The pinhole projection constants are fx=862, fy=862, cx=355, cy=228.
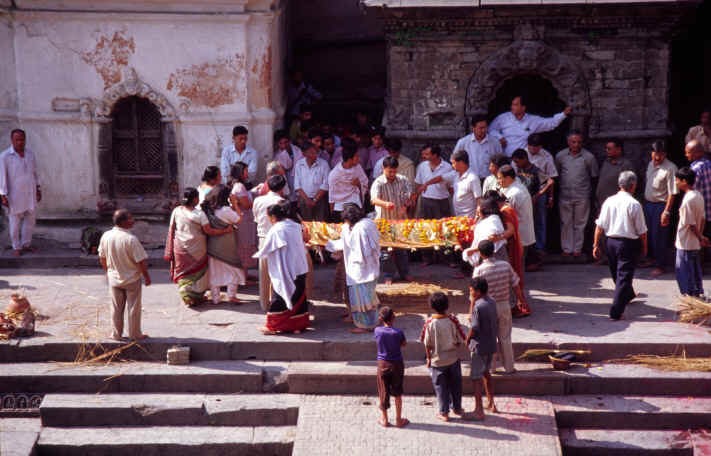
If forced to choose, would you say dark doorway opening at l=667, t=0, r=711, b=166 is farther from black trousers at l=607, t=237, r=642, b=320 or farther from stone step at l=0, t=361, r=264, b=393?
stone step at l=0, t=361, r=264, b=393

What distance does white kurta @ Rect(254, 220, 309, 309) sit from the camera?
9.40m

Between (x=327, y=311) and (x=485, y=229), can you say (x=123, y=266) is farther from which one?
(x=485, y=229)

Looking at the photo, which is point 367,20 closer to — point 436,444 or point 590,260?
point 590,260

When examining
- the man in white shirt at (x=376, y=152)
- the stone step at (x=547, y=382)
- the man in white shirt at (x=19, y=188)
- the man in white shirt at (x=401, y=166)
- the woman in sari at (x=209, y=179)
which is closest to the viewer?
the stone step at (x=547, y=382)

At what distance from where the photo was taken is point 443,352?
7938 mm

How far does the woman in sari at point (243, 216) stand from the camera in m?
10.9

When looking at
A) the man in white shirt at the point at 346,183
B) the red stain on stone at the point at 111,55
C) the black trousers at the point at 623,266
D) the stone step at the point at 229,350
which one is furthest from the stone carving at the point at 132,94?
the black trousers at the point at 623,266

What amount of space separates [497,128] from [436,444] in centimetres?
652

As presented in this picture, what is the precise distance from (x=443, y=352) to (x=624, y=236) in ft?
10.1

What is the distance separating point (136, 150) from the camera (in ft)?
43.9

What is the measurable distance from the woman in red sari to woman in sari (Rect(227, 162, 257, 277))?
3125mm

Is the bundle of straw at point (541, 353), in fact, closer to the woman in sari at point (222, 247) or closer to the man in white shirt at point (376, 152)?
the woman in sari at point (222, 247)

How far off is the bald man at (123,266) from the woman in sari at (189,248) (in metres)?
1.13

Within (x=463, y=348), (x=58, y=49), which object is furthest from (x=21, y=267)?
(x=463, y=348)
